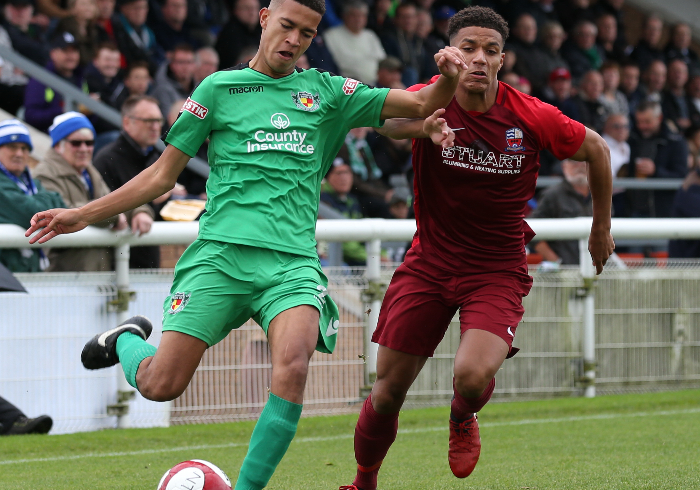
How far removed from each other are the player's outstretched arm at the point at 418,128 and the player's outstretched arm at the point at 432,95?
2.4 inches

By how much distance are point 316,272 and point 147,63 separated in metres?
7.42

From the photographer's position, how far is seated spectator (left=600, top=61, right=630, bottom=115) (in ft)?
51.6

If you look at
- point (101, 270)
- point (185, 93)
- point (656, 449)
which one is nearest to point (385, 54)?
point (185, 93)

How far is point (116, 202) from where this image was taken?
4.64 metres

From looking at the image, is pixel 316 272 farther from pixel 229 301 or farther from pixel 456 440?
pixel 456 440

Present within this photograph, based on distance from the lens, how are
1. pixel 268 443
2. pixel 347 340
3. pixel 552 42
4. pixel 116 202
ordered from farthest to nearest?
pixel 552 42 → pixel 347 340 → pixel 116 202 → pixel 268 443

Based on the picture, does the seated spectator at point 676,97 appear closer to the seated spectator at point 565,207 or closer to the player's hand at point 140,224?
the seated spectator at point 565,207

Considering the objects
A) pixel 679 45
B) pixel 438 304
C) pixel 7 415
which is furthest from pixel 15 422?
pixel 679 45

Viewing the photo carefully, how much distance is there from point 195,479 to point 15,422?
3320 mm

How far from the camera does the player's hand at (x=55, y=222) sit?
4605 millimetres

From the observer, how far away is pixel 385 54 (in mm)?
14305

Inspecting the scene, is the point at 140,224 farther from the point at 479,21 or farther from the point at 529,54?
the point at 529,54

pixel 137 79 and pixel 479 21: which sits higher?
pixel 137 79

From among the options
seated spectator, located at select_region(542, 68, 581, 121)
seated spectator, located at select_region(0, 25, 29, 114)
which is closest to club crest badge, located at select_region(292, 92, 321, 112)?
seated spectator, located at select_region(0, 25, 29, 114)
